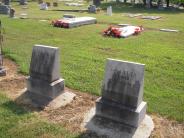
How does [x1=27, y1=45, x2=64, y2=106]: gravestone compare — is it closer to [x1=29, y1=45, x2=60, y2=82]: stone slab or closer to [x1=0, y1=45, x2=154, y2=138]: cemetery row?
[x1=29, y1=45, x2=60, y2=82]: stone slab

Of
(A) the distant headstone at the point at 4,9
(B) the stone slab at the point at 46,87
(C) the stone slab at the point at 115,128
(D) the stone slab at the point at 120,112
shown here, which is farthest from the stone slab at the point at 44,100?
(A) the distant headstone at the point at 4,9

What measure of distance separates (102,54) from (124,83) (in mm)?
6462

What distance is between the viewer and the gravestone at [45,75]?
762 cm

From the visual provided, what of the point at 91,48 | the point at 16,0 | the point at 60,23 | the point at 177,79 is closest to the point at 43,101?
the point at 177,79

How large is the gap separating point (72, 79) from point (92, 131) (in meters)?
3.27

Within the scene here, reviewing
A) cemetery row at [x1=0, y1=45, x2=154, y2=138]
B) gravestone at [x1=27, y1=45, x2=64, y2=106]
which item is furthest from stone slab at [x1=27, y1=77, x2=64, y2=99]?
cemetery row at [x1=0, y1=45, x2=154, y2=138]

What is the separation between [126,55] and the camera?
42.0ft

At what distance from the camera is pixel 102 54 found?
12.8m

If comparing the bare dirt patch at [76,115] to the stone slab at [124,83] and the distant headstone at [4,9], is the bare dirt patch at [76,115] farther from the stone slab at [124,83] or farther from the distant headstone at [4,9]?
the distant headstone at [4,9]

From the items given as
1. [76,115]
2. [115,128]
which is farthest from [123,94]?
[76,115]

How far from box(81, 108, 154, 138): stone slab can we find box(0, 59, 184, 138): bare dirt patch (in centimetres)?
13

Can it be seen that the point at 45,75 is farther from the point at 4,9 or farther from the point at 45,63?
the point at 4,9

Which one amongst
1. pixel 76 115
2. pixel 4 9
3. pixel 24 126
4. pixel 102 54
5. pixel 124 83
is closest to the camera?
pixel 124 83

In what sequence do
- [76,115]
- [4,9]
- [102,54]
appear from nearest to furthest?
[76,115], [102,54], [4,9]
